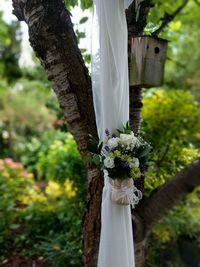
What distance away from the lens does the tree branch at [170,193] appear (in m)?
1.92

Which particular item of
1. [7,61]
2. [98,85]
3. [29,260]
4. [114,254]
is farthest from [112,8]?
[7,61]

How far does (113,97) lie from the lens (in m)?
1.82

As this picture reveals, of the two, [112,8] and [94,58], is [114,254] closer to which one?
[94,58]

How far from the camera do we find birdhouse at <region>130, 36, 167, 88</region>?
2.06 metres

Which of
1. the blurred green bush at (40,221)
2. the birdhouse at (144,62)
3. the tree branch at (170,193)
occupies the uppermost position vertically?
the birdhouse at (144,62)

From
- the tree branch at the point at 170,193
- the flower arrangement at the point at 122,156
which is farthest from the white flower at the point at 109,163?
the tree branch at the point at 170,193

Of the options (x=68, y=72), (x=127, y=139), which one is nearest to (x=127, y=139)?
(x=127, y=139)

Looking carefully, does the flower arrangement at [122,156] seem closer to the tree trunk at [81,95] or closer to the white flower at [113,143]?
the white flower at [113,143]

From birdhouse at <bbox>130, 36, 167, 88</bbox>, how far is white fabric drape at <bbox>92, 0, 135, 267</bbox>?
9.0 inches

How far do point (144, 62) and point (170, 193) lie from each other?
0.83m

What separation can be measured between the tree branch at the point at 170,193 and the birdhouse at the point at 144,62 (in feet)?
1.93

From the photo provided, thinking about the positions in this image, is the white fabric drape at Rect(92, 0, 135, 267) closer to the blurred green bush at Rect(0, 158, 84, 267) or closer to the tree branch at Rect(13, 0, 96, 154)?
the tree branch at Rect(13, 0, 96, 154)

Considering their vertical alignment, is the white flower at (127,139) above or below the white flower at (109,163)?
above

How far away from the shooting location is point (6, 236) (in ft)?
11.4
